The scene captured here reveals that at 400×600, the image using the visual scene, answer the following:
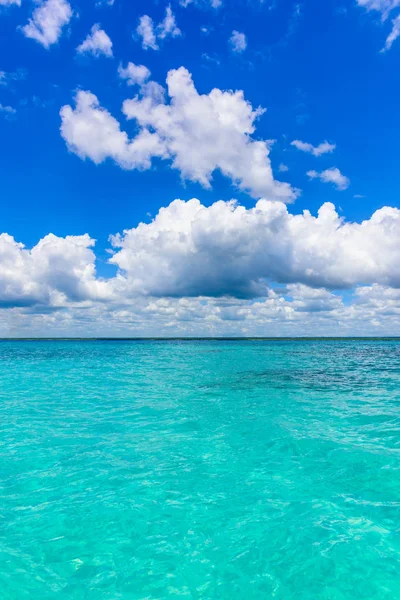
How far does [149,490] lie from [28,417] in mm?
12836

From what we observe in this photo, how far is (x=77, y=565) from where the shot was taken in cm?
721

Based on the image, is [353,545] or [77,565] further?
[353,545]

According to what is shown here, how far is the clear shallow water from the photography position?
6.82 meters

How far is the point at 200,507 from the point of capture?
31.2ft

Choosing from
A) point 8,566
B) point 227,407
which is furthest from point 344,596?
point 227,407

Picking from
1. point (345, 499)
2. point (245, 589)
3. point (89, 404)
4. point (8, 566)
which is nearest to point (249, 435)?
point (345, 499)

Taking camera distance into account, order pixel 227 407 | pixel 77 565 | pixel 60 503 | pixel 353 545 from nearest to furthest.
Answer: pixel 77 565
pixel 353 545
pixel 60 503
pixel 227 407

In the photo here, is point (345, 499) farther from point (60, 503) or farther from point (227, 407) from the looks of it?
point (227, 407)

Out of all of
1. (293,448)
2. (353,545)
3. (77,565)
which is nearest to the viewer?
(77,565)

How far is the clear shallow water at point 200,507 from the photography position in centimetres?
682

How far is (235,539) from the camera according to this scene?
8055mm

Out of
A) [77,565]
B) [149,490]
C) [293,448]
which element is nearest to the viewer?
[77,565]

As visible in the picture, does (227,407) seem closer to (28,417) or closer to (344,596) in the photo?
(28,417)

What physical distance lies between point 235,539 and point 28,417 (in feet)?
53.2
